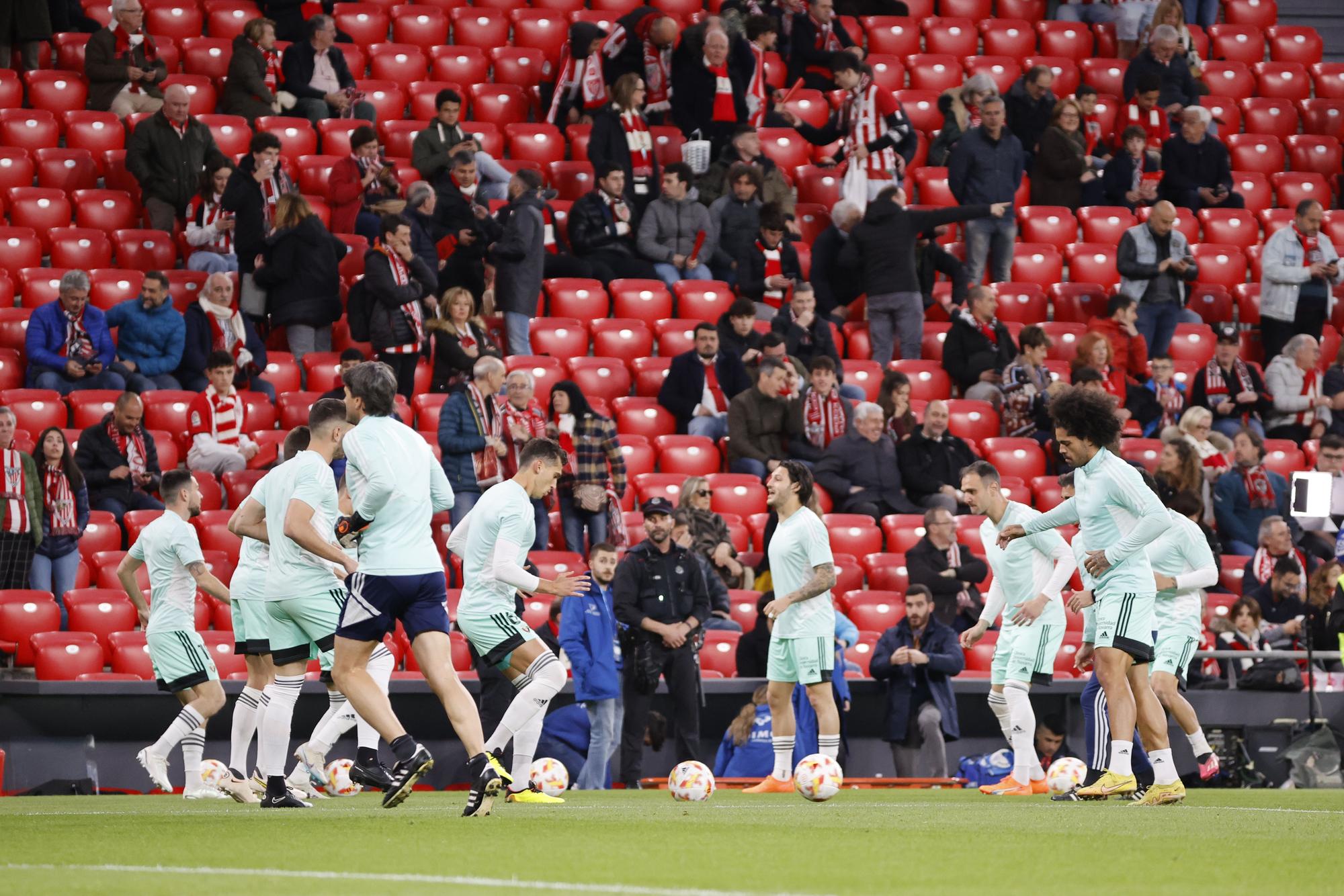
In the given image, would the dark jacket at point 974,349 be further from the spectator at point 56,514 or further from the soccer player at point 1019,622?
the spectator at point 56,514

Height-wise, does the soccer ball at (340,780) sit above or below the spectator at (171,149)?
below

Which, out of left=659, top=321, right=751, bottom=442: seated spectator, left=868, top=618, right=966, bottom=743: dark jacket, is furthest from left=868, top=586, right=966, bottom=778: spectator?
left=659, top=321, right=751, bottom=442: seated spectator

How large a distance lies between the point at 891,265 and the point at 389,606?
10.5 metres

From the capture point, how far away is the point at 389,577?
359 inches

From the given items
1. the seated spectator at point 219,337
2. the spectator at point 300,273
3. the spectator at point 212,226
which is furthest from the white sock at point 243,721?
the spectator at point 212,226

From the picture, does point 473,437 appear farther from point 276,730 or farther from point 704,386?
point 276,730

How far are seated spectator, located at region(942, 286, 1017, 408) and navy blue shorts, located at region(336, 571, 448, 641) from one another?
415 inches

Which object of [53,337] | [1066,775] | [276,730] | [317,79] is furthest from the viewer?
[317,79]

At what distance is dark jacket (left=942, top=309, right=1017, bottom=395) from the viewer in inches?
745

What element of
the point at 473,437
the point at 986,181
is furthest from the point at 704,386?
the point at 986,181

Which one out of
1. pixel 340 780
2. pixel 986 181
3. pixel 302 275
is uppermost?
pixel 986 181

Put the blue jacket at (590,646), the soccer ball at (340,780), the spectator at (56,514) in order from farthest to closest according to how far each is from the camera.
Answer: the spectator at (56,514) → the blue jacket at (590,646) → the soccer ball at (340,780)

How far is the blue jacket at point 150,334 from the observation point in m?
16.4

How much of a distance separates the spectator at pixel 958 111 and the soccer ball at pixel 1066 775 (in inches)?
402
